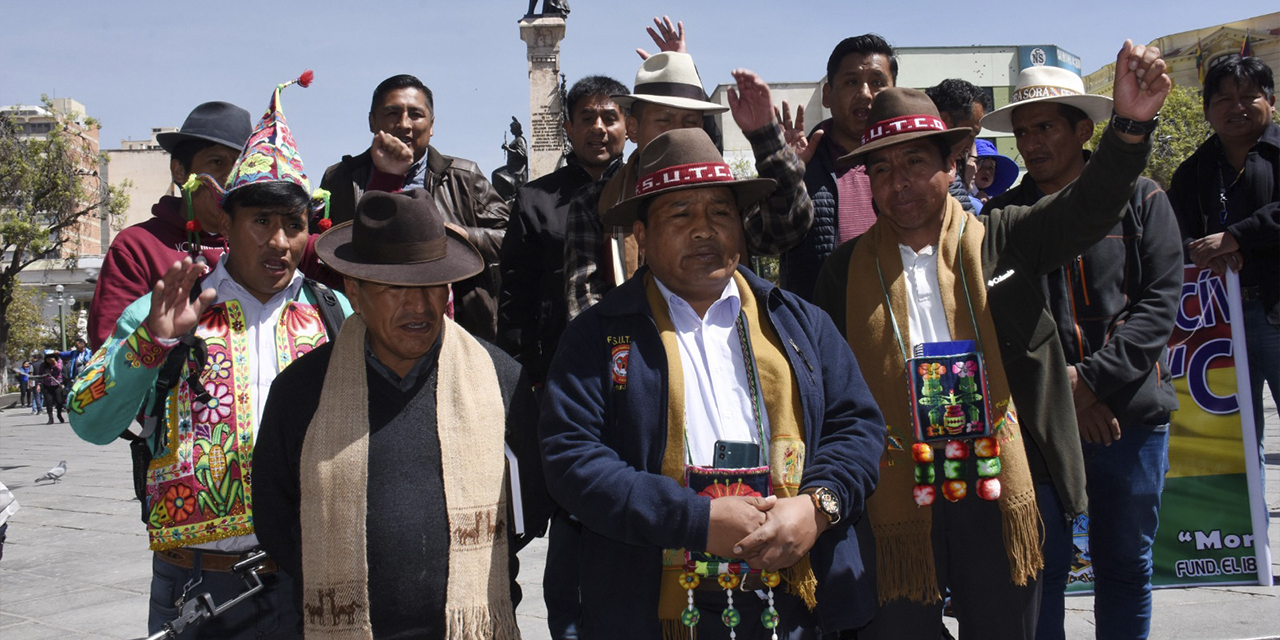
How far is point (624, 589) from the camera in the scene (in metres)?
2.62

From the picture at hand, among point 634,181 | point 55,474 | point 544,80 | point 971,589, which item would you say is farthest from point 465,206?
point 544,80

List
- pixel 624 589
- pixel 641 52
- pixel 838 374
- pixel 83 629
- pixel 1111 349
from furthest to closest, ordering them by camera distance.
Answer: pixel 83 629
pixel 641 52
pixel 1111 349
pixel 838 374
pixel 624 589

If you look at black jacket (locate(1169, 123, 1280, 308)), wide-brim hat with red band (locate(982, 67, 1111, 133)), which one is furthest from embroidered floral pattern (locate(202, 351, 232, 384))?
black jacket (locate(1169, 123, 1280, 308))

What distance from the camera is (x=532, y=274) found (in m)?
4.12

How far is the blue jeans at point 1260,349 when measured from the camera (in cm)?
505

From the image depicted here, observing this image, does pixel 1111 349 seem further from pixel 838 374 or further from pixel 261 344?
pixel 261 344

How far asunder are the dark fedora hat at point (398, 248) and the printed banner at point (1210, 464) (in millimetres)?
3527

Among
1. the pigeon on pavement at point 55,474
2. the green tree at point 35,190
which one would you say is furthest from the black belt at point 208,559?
the green tree at point 35,190

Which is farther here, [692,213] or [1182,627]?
[1182,627]

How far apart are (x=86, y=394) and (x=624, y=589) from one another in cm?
153

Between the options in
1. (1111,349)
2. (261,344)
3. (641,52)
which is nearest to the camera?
(261,344)

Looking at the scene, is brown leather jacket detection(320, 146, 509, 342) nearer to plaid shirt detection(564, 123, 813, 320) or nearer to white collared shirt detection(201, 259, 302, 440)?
plaid shirt detection(564, 123, 813, 320)

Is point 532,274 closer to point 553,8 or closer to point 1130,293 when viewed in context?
point 1130,293

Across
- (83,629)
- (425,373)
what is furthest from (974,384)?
(83,629)
